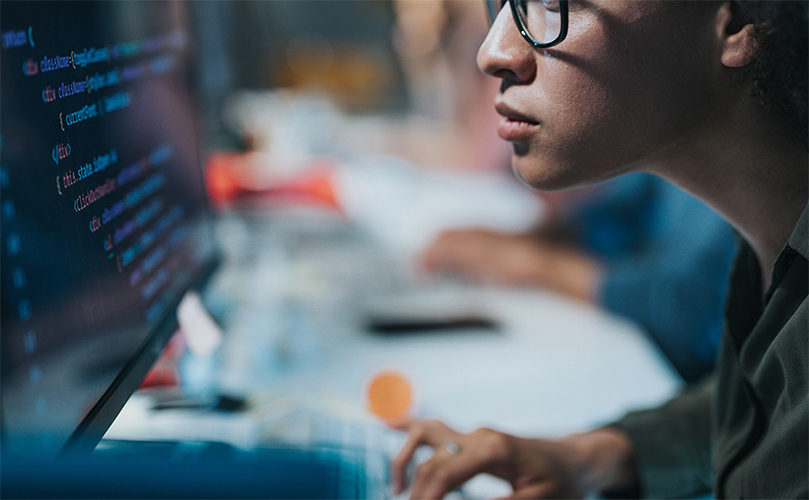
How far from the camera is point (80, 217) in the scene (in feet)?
1.51

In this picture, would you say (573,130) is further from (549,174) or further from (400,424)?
(400,424)

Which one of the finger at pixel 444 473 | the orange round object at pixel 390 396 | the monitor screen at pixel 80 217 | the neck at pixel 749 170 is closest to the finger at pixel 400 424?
the orange round object at pixel 390 396

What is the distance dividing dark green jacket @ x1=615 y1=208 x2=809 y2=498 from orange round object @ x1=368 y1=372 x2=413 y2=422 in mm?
246

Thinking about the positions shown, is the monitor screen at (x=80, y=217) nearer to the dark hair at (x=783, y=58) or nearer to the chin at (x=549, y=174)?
the chin at (x=549, y=174)

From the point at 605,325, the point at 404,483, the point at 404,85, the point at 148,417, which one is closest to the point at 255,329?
the point at 148,417

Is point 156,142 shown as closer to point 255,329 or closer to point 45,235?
point 45,235

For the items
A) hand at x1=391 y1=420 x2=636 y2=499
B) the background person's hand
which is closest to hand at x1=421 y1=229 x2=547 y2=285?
the background person's hand

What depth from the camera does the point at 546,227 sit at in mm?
1753

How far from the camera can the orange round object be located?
78cm

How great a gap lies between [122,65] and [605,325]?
0.86 m

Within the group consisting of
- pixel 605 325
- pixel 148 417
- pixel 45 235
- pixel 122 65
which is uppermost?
pixel 122 65

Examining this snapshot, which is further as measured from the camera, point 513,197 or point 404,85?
point 404,85

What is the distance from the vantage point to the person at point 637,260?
1.11 m

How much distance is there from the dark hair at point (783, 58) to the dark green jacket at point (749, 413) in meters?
0.07
